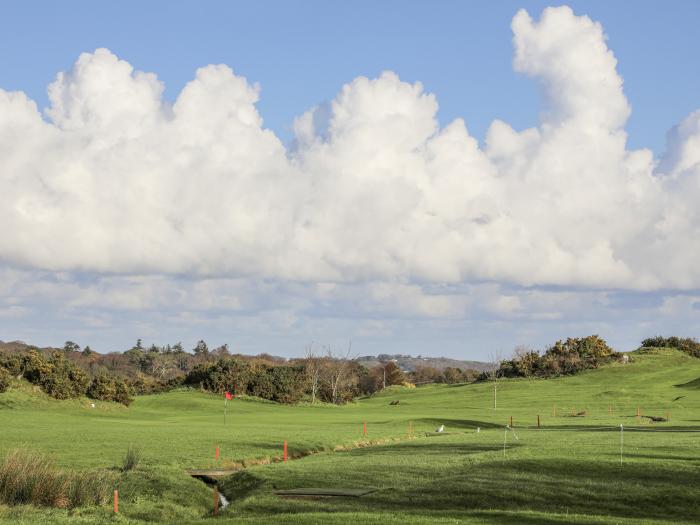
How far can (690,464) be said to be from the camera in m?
38.1

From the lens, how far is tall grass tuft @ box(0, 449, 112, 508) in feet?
103

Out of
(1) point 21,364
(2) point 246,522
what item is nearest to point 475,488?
(2) point 246,522

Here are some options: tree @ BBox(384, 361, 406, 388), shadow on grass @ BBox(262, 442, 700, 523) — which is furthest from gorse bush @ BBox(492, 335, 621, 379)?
shadow on grass @ BBox(262, 442, 700, 523)

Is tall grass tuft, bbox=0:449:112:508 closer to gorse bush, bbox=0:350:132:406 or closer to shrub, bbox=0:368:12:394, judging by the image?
shrub, bbox=0:368:12:394

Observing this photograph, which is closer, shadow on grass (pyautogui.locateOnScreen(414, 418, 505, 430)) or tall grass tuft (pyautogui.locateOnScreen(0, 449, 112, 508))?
tall grass tuft (pyautogui.locateOnScreen(0, 449, 112, 508))

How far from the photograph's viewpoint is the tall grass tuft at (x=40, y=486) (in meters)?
31.5

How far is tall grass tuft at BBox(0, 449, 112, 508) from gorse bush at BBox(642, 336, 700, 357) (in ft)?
472

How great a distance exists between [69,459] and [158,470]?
5095 millimetres

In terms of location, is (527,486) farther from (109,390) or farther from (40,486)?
(109,390)

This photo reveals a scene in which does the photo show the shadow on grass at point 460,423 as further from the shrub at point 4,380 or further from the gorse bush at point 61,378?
the shrub at point 4,380

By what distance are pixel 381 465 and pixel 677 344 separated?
449 feet

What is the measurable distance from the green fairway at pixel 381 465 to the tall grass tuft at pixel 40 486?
128 cm

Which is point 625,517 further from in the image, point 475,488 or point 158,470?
point 158,470

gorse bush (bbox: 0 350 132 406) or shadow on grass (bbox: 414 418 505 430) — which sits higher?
gorse bush (bbox: 0 350 132 406)
